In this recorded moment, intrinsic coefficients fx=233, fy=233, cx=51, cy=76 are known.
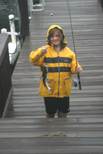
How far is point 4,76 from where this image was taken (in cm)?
358

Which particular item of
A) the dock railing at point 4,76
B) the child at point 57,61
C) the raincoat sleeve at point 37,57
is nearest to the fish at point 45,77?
the child at point 57,61

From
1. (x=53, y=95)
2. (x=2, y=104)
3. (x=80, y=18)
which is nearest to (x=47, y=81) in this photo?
(x=53, y=95)

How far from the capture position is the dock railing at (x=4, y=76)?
11.1 ft

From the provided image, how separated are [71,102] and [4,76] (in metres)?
1.25

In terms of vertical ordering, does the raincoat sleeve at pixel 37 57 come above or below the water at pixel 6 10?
below

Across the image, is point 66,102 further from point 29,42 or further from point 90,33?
point 90,33

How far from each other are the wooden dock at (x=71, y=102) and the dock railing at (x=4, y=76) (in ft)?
0.65

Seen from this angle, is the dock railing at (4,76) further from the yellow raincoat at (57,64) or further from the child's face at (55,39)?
the child's face at (55,39)

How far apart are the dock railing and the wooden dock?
0.65 feet

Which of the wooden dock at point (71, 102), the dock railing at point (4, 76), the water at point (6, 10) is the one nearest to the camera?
the wooden dock at point (71, 102)

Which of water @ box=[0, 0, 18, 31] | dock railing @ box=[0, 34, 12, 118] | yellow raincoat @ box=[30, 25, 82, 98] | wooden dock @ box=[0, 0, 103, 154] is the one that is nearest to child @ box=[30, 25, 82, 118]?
yellow raincoat @ box=[30, 25, 82, 98]

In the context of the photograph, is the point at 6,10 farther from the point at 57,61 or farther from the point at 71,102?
the point at 57,61

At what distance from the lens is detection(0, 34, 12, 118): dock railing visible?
11.1 ft

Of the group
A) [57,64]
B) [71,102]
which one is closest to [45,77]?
[57,64]
